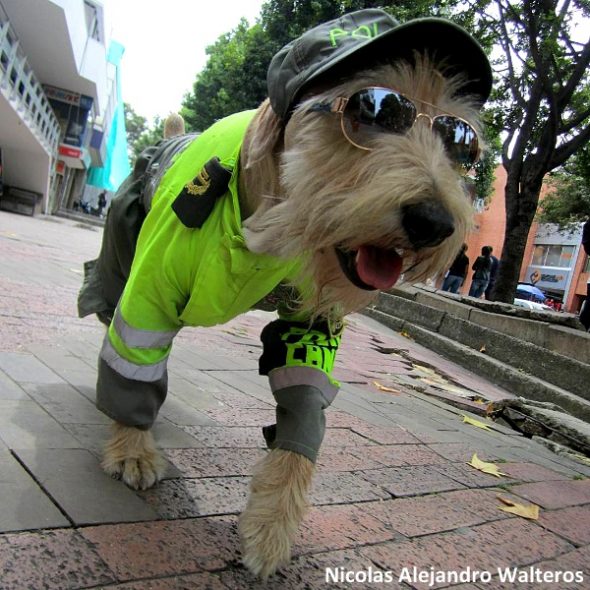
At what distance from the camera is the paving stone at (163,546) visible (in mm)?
1539

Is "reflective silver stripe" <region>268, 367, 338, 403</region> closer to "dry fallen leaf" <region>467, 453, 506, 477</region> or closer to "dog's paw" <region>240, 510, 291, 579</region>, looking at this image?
"dog's paw" <region>240, 510, 291, 579</region>

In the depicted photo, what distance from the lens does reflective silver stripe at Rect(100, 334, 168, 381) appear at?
201 centimetres

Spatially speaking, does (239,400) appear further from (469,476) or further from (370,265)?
(370,265)

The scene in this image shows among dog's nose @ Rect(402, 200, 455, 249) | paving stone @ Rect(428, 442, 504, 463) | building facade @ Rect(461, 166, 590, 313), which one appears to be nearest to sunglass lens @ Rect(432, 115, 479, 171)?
dog's nose @ Rect(402, 200, 455, 249)

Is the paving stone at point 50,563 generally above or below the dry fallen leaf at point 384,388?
above

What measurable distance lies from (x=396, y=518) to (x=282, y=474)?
59cm

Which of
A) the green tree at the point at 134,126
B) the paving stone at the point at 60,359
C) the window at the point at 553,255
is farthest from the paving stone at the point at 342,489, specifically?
the green tree at the point at 134,126

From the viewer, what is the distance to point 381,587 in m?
1.72

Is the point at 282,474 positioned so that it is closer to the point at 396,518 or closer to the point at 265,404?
the point at 396,518

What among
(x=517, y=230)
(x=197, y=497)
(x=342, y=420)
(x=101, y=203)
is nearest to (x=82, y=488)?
(x=197, y=497)

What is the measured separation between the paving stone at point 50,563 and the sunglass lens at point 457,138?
1.45 m

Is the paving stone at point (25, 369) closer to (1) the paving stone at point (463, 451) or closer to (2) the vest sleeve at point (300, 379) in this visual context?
(2) the vest sleeve at point (300, 379)

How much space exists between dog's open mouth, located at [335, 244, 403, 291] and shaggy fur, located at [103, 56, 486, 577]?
0.10ft

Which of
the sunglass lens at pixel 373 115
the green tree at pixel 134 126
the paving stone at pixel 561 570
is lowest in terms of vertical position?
the paving stone at pixel 561 570
